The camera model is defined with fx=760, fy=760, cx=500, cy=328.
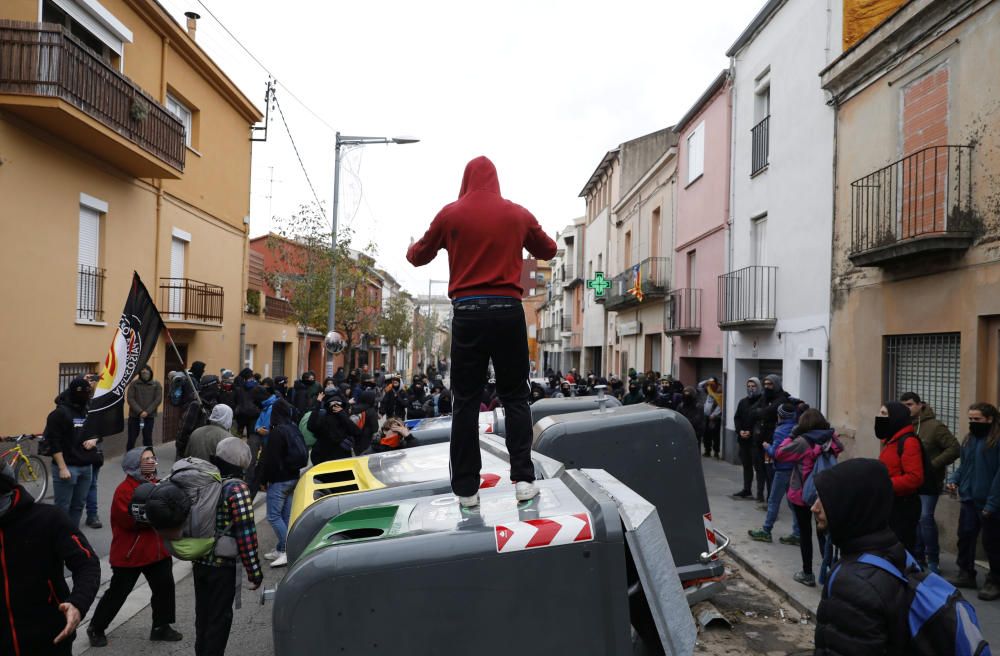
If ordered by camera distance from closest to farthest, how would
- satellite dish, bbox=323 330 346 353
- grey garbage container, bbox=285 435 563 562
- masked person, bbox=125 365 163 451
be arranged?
1. grey garbage container, bbox=285 435 563 562
2. masked person, bbox=125 365 163 451
3. satellite dish, bbox=323 330 346 353

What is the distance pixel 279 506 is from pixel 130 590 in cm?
276

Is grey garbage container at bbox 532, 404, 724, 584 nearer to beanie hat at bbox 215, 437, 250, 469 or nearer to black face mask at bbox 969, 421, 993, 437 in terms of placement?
beanie hat at bbox 215, 437, 250, 469

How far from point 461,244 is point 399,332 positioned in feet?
134

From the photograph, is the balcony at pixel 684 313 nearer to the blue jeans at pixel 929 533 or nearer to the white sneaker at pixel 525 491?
the blue jeans at pixel 929 533

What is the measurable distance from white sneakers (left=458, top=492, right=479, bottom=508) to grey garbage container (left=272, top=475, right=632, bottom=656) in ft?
1.57

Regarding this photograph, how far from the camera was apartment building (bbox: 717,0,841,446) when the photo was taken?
1230 centimetres

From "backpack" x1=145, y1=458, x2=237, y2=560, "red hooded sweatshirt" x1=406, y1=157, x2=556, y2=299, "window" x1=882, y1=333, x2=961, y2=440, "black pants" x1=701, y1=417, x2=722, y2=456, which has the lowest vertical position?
"black pants" x1=701, y1=417, x2=722, y2=456

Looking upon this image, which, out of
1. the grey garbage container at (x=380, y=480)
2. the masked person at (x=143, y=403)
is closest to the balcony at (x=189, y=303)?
the masked person at (x=143, y=403)

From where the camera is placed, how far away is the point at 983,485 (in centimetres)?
674

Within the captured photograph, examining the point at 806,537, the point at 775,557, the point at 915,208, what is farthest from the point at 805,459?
the point at 915,208

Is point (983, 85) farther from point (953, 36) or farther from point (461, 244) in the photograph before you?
point (461, 244)

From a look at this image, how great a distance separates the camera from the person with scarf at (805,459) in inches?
280

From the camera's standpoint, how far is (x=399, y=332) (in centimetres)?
4403

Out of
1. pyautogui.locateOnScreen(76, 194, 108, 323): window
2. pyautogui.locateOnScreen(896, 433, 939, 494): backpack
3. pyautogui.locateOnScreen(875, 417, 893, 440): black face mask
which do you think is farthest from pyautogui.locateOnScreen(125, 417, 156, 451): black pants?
pyautogui.locateOnScreen(896, 433, 939, 494): backpack
